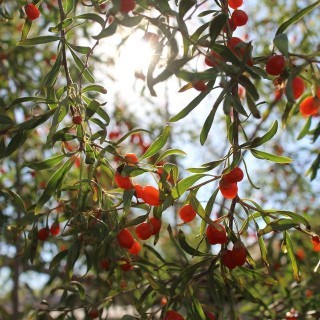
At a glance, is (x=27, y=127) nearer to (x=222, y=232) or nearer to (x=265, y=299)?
(x=222, y=232)

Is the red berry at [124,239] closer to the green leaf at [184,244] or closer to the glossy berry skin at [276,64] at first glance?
the green leaf at [184,244]

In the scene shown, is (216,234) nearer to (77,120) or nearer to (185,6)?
(77,120)

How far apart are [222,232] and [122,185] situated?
0.38 m

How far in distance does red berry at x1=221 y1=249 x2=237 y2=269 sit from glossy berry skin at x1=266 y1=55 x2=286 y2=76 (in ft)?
2.07

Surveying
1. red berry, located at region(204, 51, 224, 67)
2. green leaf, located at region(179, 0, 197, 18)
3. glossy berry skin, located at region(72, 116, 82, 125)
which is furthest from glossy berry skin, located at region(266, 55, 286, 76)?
glossy berry skin, located at region(72, 116, 82, 125)

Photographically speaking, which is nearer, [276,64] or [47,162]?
[276,64]

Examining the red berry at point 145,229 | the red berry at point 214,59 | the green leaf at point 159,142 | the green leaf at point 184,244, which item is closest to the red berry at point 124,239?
the red berry at point 145,229

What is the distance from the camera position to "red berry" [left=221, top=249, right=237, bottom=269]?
1.71 meters

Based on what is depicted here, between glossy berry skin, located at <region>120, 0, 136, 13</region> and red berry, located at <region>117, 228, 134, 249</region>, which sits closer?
glossy berry skin, located at <region>120, 0, 136, 13</region>

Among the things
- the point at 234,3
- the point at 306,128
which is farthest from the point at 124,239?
the point at 306,128

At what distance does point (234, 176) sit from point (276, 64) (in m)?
0.37

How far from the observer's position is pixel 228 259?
1717 mm

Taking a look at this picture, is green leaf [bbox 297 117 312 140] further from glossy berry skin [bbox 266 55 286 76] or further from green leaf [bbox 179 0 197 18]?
green leaf [bbox 179 0 197 18]

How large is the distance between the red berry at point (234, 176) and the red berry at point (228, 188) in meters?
0.02
